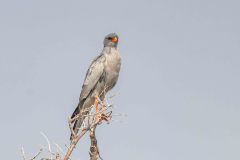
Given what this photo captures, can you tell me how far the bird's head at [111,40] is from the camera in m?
12.2

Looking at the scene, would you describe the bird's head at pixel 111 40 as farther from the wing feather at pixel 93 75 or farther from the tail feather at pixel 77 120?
the tail feather at pixel 77 120

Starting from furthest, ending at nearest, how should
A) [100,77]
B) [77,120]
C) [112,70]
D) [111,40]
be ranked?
Answer: [111,40], [100,77], [112,70], [77,120]

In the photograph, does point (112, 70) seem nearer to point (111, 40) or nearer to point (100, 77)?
point (100, 77)

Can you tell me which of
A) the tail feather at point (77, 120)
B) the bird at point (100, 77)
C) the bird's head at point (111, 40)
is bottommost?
the tail feather at point (77, 120)

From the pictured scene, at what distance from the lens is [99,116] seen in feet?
25.8

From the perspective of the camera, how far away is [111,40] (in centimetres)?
1222

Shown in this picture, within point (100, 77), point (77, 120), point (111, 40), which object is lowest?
point (77, 120)

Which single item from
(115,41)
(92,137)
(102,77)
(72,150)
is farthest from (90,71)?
(72,150)

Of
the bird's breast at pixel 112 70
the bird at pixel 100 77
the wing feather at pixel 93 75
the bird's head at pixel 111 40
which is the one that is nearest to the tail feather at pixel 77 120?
the bird at pixel 100 77

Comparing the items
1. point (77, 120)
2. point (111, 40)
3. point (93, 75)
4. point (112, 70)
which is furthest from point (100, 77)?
point (77, 120)

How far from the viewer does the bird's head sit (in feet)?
39.9

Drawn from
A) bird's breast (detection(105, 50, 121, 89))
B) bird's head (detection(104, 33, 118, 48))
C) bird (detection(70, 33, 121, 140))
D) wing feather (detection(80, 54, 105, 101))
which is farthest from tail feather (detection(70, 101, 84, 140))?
bird's head (detection(104, 33, 118, 48))

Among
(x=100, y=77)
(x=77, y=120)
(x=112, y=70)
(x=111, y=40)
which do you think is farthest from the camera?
(x=111, y=40)

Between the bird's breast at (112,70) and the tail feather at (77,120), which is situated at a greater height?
the bird's breast at (112,70)
